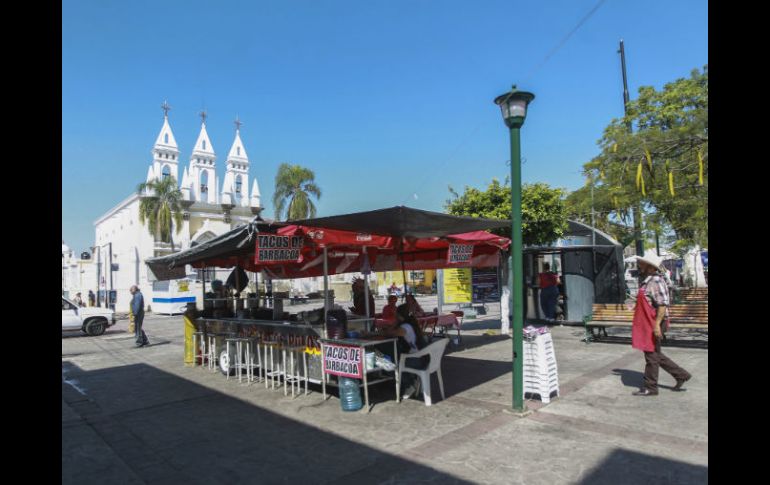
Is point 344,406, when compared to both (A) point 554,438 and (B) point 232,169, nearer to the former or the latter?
(A) point 554,438

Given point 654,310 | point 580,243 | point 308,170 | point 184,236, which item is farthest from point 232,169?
point 654,310

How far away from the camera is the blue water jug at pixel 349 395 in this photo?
6176 millimetres

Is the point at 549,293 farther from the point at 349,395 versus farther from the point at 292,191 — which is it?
the point at 292,191

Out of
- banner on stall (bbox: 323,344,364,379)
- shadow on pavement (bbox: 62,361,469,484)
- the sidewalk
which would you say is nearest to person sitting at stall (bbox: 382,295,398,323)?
the sidewalk

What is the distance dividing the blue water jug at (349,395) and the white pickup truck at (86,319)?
15.7m

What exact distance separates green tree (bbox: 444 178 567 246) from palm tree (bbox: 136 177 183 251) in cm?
3045

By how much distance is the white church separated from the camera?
40.0m

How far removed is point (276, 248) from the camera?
7004 mm

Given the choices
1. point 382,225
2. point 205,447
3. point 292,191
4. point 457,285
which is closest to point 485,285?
point 457,285

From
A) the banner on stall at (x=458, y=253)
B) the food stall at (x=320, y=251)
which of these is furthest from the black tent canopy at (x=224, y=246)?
the banner on stall at (x=458, y=253)

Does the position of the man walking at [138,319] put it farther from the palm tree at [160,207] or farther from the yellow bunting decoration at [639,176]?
the palm tree at [160,207]

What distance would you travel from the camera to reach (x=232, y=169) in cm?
5128

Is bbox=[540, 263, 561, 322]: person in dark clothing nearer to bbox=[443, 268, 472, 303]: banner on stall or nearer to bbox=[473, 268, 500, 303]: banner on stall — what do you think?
bbox=[473, 268, 500, 303]: banner on stall
